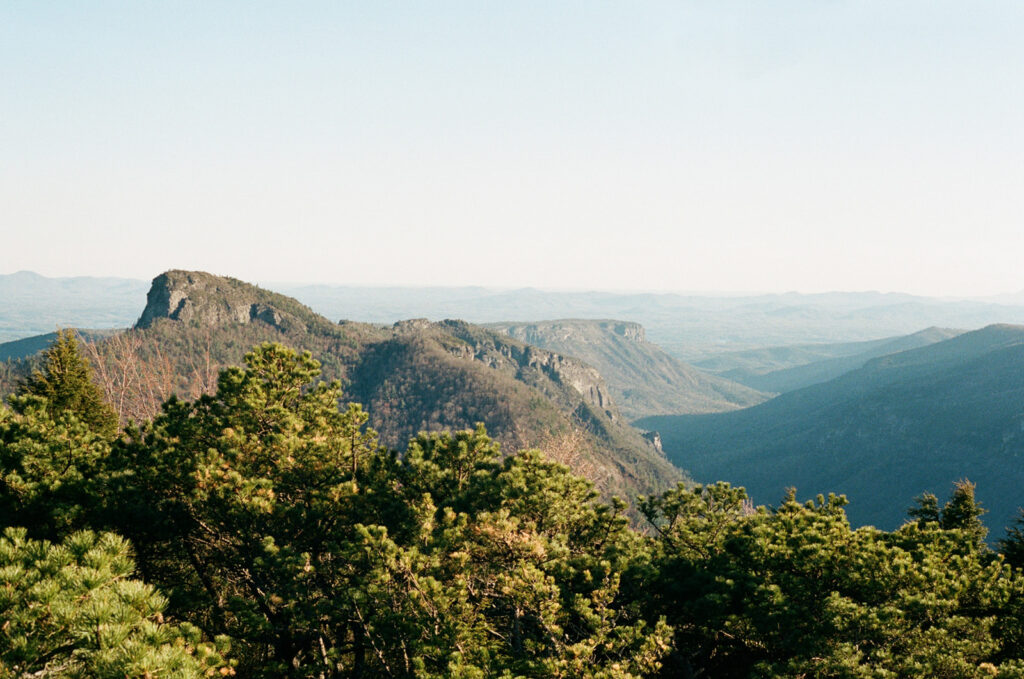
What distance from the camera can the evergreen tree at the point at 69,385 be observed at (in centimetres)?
3161

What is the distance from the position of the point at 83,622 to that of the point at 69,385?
103 ft

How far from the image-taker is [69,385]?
32.3m

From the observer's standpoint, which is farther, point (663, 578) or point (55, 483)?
point (663, 578)

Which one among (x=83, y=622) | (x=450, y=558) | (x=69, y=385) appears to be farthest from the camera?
(x=69, y=385)

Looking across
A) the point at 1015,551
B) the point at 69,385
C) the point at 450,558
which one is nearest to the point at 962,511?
the point at 1015,551

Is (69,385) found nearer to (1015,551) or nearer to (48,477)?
(48,477)

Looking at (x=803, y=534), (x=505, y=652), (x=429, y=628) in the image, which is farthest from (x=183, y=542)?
(x=803, y=534)

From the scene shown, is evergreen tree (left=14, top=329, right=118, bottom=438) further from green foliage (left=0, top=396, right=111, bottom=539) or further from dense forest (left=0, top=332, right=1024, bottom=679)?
green foliage (left=0, top=396, right=111, bottom=539)

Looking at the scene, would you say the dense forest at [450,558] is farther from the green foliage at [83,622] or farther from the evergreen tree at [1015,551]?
the evergreen tree at [1015,551]

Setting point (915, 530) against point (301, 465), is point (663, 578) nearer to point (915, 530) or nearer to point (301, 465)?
point (915, 530)

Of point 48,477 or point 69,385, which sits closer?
point 48,477

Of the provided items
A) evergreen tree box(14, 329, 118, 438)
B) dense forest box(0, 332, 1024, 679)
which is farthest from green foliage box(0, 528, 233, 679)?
evergreen tree box(14, 329, 118, 438)

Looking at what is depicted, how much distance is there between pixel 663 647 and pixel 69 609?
40.9ft

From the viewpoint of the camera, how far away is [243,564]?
1900 cm
